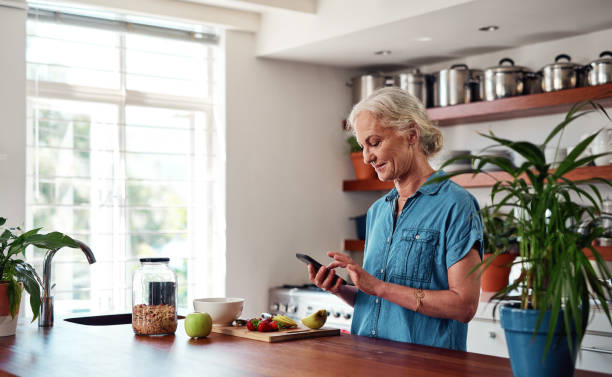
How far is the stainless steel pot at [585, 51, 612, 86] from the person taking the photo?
3.84m

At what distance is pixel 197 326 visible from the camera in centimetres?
234

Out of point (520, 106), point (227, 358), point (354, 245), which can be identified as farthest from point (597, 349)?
point (227, 358)

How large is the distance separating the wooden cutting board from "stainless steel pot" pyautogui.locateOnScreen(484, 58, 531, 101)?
7.82 feet

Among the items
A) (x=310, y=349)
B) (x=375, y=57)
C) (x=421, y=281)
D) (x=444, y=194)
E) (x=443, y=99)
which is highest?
(x=375, y=57)

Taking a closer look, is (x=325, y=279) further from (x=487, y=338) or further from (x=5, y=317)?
(x=487, y=338)

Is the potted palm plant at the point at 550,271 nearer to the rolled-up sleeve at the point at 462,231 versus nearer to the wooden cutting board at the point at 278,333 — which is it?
the rolled-up sleeve at the point at 462,231

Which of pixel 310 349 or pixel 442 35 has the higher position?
pixel 442 35

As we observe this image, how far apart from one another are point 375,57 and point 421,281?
2.75m

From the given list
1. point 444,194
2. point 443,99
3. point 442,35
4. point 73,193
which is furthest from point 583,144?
point 73,193

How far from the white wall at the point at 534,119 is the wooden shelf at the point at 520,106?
0.25 feet

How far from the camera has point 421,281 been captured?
7.75 feet

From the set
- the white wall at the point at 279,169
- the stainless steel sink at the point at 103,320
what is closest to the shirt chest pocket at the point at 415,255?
the stainless steel sink at the point at 103,320

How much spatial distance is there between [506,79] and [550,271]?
117 inches

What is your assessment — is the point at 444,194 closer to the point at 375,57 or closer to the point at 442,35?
the point at 442,35
